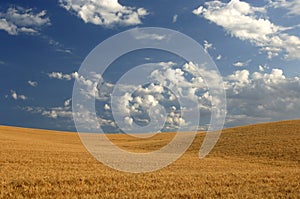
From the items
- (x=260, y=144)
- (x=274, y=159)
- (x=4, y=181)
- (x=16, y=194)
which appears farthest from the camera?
(x=260, y=144)

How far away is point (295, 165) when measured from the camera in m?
35.7

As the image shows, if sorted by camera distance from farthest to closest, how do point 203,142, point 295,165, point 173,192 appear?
point 203,142, point 295,165, point 173,192

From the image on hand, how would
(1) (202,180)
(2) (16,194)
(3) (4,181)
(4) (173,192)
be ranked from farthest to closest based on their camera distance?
1. (1) (202,180)
2. (3) (4,181)
3. (4) (173,192)
4. (2) (16,194)

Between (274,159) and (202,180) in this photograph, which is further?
(274,159)

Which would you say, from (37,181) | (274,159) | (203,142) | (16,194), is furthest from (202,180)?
(203,142)

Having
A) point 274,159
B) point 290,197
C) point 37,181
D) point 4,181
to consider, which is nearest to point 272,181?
point 290,197

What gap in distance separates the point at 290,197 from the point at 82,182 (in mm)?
10020

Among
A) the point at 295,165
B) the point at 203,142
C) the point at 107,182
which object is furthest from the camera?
the point at 203,142

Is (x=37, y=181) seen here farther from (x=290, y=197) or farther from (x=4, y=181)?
(x=290, y=197)

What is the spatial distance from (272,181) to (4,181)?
15044mm

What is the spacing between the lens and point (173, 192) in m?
16.0

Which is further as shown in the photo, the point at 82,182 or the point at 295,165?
the point at 295,165

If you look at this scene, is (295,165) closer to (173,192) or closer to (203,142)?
(173,192)

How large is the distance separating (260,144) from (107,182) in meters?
38.7
